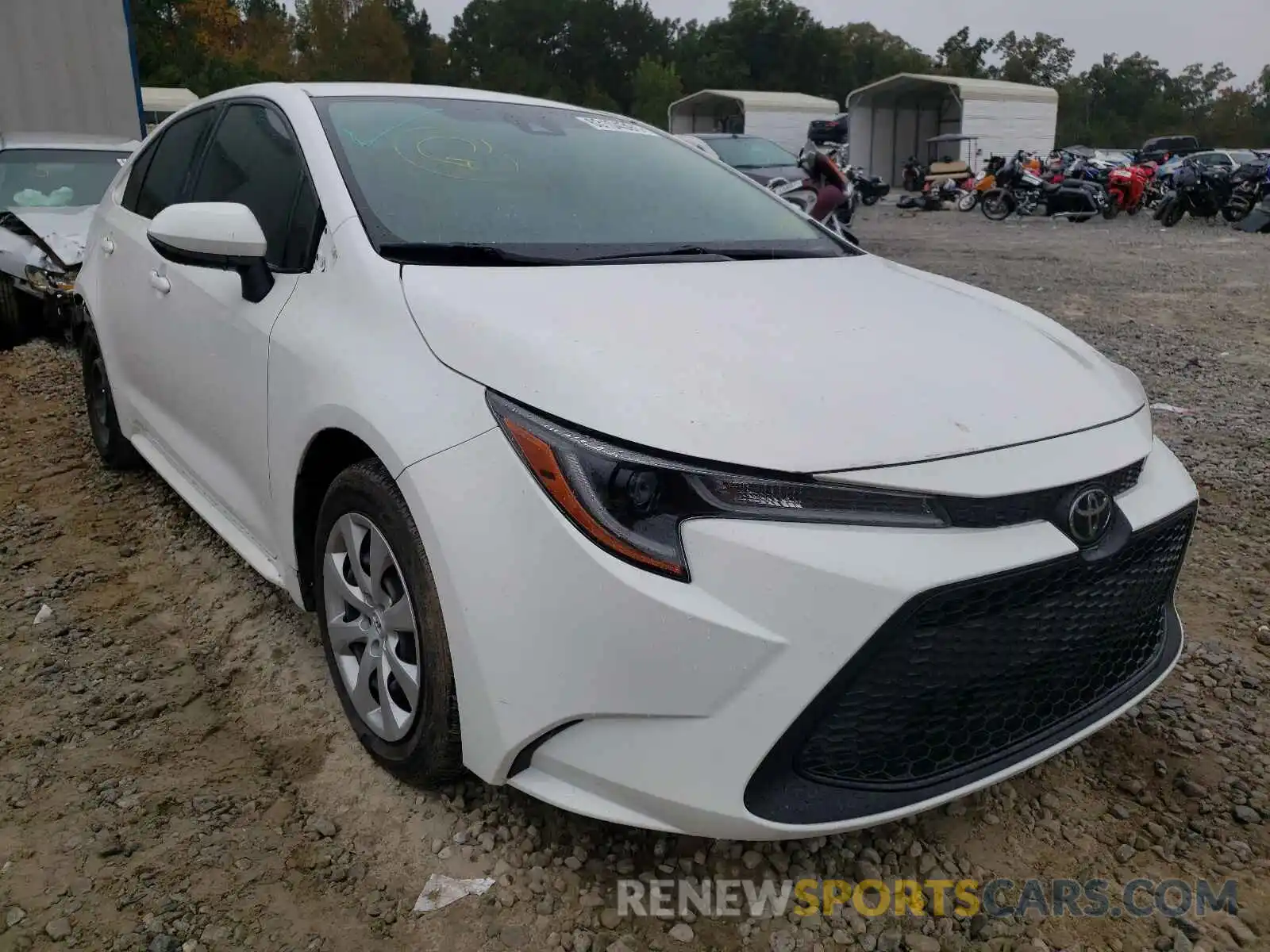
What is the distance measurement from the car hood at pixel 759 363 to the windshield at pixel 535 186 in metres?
0.21

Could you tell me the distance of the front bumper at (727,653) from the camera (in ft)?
4.94

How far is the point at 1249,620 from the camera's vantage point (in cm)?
294

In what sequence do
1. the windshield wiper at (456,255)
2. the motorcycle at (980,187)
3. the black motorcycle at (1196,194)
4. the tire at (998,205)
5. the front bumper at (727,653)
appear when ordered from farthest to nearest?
the motorcycle at (980,187) → the tire at (998,205) → the black motorcycle at (1196,194) → the windshield wiper at (456,255) → the front bumper at (727,653)

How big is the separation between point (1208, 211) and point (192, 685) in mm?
18711

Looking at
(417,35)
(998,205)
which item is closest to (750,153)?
(998,205)

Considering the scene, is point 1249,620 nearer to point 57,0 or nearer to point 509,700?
point 509,700

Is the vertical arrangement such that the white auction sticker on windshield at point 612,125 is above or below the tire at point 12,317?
above

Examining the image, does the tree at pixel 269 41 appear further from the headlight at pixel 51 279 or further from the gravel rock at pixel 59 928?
the gravel rock at pixel 59 928

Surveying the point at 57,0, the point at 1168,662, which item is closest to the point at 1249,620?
the point at 1168,662

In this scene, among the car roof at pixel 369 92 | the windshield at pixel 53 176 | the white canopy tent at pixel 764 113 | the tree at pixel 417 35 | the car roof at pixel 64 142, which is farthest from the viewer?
the tree at pixel 417 35

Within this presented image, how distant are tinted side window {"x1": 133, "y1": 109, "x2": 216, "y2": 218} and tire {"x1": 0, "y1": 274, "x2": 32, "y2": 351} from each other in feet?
11.4

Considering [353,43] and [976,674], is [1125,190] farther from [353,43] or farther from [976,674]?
[353,43]

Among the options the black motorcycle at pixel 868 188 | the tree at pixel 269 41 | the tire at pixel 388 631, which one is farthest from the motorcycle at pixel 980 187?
the tree at pixel 269 41

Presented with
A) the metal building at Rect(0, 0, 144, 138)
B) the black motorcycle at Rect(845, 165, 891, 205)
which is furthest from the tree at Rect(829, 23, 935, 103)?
the metal building at Rect(0, 0, 144, 138)
